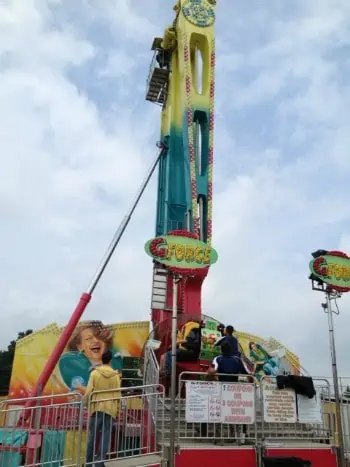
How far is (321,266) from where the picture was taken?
8945 mm

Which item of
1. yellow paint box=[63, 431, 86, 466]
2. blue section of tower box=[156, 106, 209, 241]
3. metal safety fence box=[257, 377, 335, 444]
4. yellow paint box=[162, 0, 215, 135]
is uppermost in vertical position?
yellow paint box=[162, 0, 215, 135]

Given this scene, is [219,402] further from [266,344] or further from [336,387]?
[266,344]

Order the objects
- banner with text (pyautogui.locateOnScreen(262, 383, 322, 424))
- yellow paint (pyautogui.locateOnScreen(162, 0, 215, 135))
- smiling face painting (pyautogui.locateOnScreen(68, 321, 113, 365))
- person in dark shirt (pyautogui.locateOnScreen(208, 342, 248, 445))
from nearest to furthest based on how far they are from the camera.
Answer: banner with text (pyautogui.locateOnScreen(262, 383, 322, 424))
person in dark shirt (pyautogui.locateOnScreen(208, 342, 248, 445))
smiling face painting (pyautogui.locateOnScreen(68, 321, 113, 365))
yellow paint (pyautogui.locateOnScreen(162, 0, 215, 135))

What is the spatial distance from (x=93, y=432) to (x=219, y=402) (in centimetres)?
196

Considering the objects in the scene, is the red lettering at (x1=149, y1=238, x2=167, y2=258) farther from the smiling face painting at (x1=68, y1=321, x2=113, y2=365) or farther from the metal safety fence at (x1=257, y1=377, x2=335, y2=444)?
the smiling face painting at (x1=68, y1=321, x2=113, y2=365)

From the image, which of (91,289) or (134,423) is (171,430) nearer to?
(134,423)

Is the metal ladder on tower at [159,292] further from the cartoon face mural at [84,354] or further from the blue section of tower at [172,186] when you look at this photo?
the cartoon face mural at [84,354]

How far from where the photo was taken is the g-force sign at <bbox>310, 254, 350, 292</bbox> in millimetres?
8875

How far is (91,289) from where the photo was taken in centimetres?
1548

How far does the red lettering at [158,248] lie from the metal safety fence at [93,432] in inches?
85.8

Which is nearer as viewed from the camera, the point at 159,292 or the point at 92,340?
the point at 159,292

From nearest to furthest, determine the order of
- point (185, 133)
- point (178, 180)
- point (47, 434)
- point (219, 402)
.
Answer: point (219, 402) → point (47, 434) → point (185, 133) → point (178, 180)

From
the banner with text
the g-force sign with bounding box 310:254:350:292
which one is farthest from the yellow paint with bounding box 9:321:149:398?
the banner with text

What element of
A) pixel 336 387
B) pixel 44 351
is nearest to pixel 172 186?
pixel 44 351
